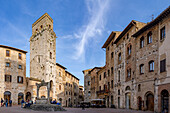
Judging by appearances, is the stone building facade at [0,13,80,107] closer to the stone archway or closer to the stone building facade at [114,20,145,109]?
the stone building facade at [114,20,145,109]

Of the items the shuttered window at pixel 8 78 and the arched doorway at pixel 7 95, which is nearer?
the arched doorway at pixel 7 95

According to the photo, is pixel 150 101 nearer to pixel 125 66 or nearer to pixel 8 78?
pixel 125 66

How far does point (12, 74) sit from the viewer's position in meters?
34.8

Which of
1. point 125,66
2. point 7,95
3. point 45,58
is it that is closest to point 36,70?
point 45,58

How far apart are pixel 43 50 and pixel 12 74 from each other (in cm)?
1008

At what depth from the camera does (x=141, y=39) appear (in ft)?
78.6

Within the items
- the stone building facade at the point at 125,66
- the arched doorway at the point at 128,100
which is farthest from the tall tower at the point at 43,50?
the arched doorway at the point at 128,100

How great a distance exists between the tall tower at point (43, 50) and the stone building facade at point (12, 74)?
5.09 metres

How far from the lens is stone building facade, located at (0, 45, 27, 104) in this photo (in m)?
33.6

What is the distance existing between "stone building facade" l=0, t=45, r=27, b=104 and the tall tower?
509 cm

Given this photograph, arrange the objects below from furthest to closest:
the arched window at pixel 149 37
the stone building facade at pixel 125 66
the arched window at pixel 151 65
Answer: the stone building facade at pixel 125 66 → the arched window at pixel 149 37 → the arched window at pixel 151 65

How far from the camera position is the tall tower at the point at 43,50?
41.3 metres

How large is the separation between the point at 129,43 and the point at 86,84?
34.1 m

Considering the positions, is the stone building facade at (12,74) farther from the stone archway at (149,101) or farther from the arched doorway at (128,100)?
the stone archway at (149,101)
